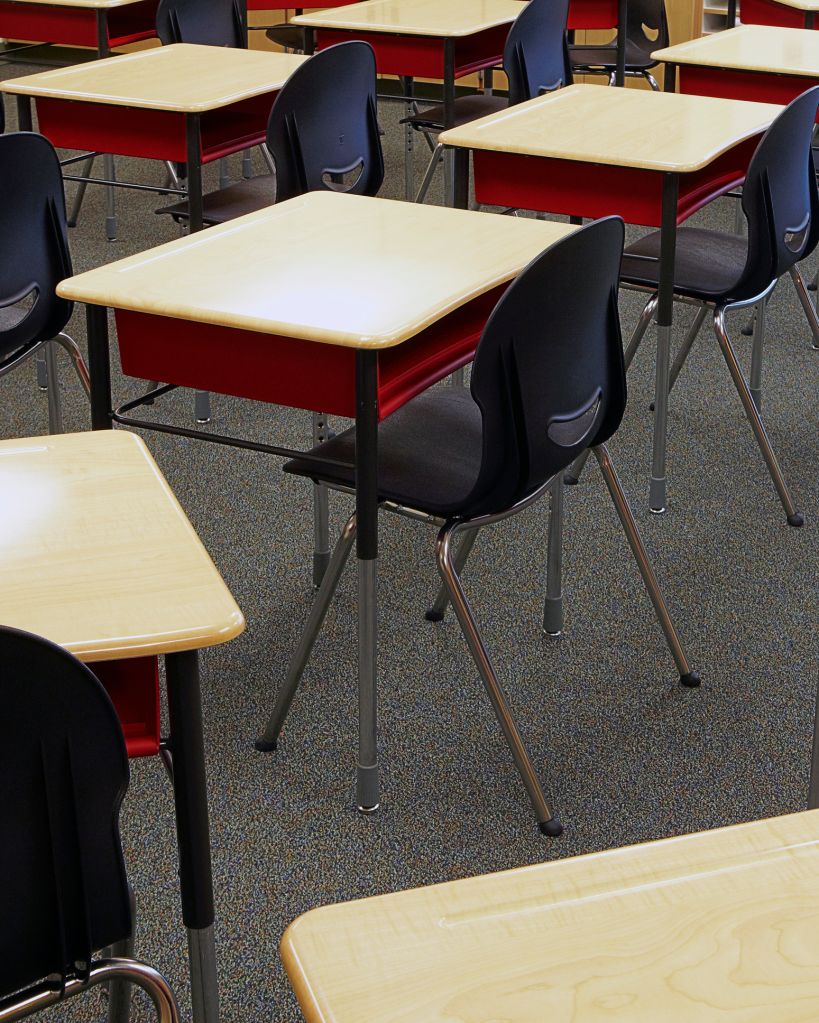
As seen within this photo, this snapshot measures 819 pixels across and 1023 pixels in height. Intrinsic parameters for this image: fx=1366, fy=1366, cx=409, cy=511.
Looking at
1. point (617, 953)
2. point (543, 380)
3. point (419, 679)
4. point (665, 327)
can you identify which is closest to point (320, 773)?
point (419, 679)

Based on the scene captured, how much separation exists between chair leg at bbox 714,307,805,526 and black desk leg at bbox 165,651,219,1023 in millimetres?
1981

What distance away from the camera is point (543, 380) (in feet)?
6.57

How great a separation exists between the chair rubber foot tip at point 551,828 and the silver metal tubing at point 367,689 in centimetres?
27

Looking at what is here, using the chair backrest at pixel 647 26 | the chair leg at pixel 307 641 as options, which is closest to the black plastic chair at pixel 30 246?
the chair leg at pixel 307 641

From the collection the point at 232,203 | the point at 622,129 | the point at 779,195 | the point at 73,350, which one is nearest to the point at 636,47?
the point at 232,203

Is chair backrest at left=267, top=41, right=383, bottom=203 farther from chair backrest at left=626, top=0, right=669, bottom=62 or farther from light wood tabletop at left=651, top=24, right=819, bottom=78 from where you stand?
chair backrest at left=626, top=0, right=669, bottom=62

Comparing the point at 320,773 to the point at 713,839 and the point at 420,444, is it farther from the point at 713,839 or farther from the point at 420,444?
the point at 713,839

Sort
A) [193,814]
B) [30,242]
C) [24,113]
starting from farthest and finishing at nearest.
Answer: [24,113] < [30,242] < [193,814]

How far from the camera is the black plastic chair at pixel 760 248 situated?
2.85m

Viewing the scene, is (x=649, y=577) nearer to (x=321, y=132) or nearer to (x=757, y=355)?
(x=757, y=355)

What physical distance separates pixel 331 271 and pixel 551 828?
0.95 m

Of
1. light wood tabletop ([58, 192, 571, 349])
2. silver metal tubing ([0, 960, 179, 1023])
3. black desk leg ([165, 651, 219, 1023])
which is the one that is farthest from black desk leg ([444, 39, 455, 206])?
silver metal tubing ([0, 960, 179, 1023])

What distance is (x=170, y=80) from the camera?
146 inches

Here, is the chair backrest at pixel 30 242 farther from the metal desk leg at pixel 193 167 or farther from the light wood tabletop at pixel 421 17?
the light wood tabletop at pixel 421 17
